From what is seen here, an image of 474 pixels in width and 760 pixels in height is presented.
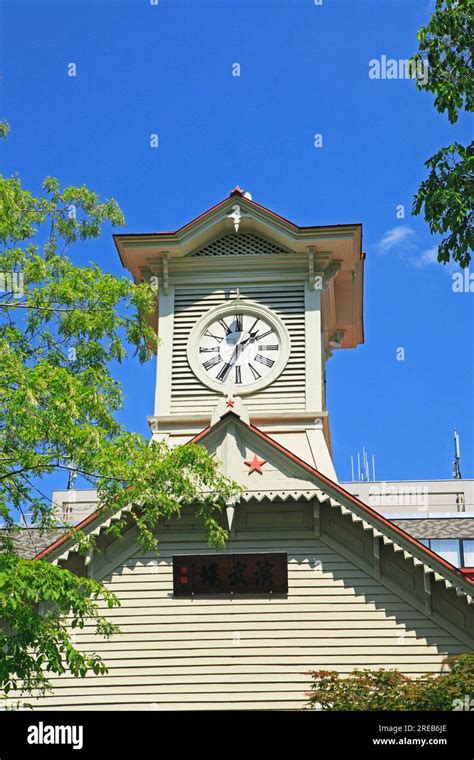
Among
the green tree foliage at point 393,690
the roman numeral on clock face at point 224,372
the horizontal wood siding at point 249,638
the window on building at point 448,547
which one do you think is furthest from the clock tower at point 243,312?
the window on building at point 448,547

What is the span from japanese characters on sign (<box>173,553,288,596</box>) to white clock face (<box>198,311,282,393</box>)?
17.5 feet

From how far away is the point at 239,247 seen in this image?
27.8 metres

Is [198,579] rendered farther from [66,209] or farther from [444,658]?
[66,209]

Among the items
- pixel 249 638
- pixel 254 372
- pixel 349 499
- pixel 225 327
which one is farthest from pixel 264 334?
pixel 249 638

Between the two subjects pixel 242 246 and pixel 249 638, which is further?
pixel 242 246

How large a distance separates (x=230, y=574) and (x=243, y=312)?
7.50 metres

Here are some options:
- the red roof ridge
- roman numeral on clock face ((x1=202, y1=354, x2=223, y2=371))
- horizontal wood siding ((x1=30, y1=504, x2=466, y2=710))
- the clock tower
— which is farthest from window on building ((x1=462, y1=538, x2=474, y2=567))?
horizontal wood siding ((x1=30, y1=504, x2=466, y2=710))

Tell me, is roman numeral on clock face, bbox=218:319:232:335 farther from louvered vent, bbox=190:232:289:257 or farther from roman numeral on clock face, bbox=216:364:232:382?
louvered vent, bbox=190:232:289:257

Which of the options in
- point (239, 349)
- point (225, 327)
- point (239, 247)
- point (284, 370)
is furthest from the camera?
point (239, 247)

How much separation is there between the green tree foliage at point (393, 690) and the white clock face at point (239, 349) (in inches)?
328

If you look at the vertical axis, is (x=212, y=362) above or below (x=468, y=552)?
above

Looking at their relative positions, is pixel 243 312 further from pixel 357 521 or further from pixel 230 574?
pixel 230 574
